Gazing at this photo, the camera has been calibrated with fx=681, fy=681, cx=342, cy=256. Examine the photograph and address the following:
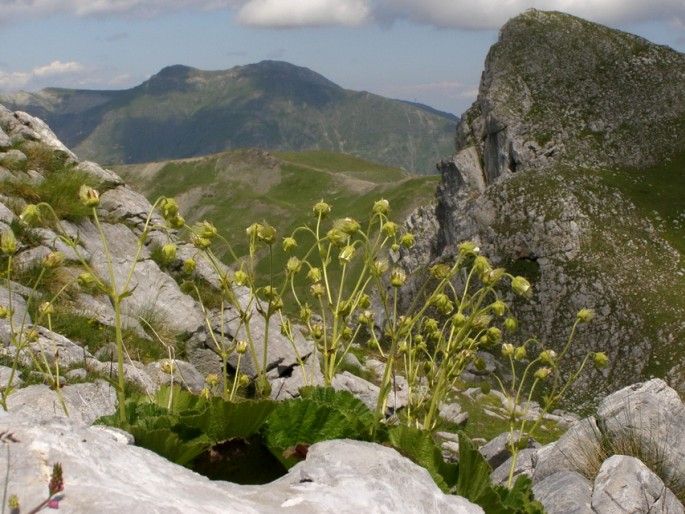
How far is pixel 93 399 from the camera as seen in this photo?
256 inches

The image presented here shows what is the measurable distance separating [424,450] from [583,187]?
36832 mm

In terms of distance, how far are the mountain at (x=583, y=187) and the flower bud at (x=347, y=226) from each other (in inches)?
1120

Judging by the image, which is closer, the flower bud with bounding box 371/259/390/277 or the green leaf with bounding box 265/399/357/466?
the green leaf with bounding box 265/399/357/466

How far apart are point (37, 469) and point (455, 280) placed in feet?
107

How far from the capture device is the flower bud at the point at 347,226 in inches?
113

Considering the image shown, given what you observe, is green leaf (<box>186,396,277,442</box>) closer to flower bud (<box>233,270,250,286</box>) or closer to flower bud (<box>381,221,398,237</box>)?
flower bud (<box>233,270,250,286</box>)

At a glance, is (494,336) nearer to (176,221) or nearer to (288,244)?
(288,244)

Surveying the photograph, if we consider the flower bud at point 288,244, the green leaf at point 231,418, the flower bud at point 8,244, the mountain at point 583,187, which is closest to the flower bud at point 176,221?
the flower bud at point 288,244

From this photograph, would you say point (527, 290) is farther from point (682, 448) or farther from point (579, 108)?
point (579, 108)

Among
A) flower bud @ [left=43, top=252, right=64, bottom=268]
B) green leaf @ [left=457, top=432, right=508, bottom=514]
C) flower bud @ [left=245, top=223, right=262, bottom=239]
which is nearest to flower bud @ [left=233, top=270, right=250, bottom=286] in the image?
flower bud @ [left=245, top=223, right=262, bottom=239]

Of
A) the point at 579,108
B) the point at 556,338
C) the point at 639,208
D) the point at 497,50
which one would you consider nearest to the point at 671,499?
the point at 556,338

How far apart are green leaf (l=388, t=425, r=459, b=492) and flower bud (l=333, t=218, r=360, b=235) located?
2.73 ft

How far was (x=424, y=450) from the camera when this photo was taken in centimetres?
257

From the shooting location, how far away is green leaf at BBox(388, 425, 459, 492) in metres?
2.57
